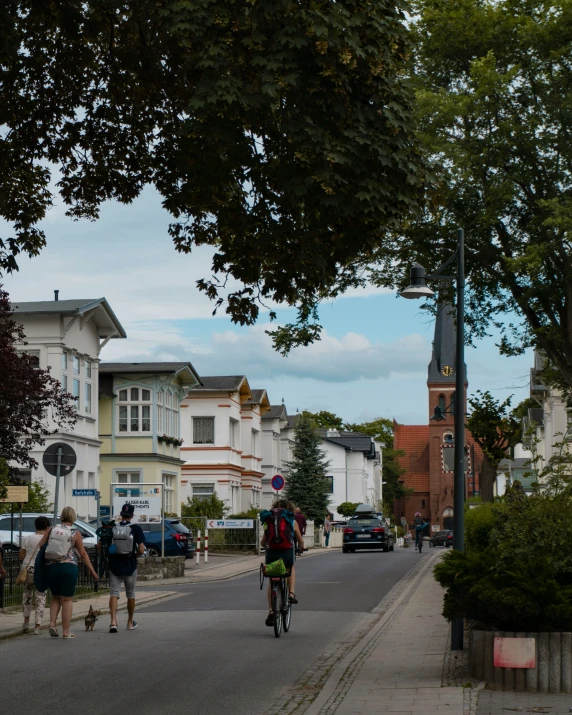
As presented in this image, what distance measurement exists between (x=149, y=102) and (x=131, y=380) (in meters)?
38.6

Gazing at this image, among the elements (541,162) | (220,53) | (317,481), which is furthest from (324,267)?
(317,481)

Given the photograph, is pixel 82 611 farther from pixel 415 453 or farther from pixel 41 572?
pixel 415 453

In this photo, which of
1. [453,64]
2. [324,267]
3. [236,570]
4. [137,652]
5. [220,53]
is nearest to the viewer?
[220,53]

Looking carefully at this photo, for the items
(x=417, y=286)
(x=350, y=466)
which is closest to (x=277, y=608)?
(x=417, y=286)

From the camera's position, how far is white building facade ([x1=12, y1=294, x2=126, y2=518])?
40.3 metres

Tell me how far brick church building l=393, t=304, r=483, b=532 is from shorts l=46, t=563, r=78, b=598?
99.0 m

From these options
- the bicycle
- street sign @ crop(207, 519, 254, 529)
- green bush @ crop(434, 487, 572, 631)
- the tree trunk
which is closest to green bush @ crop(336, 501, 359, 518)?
street sign @ crop(207, 519, 254, 529)

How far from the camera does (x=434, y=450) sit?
13338 centimetres

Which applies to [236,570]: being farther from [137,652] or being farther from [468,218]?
[137,652]

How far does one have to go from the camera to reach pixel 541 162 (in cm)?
2431

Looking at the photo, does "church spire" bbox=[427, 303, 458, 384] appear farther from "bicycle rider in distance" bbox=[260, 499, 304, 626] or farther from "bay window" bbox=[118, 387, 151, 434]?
"bicycle rider in distance" bbox=[260, 499, 304, 626]

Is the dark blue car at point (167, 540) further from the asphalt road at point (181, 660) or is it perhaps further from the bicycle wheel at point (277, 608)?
the bicycle wheel at point (277, 608)

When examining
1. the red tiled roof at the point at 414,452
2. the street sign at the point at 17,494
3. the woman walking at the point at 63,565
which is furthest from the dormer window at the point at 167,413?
the red tiled roof at the point at 414,452

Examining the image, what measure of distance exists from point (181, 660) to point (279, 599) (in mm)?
2613
